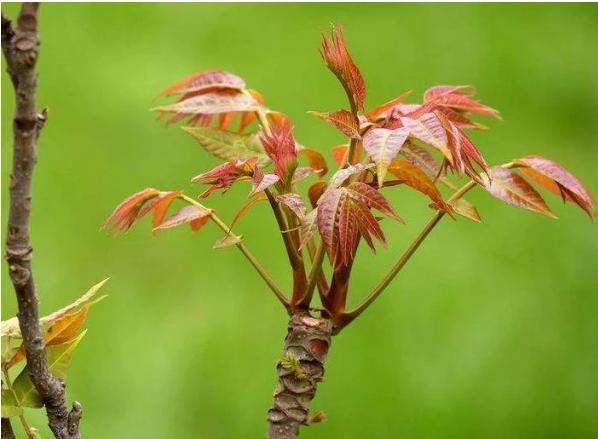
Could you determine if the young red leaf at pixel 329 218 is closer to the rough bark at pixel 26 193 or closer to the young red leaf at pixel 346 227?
the young red leaf at pixel 346 227

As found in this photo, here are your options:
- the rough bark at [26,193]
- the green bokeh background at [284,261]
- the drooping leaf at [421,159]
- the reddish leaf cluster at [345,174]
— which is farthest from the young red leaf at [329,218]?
the green bokeh background at [284,261]

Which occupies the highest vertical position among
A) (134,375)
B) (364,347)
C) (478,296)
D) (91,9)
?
(91,9)

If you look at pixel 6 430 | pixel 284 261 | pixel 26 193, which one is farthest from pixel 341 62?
pixel 284 261

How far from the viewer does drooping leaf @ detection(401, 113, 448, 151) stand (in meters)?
0.75

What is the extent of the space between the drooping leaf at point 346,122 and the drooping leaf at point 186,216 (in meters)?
0.15

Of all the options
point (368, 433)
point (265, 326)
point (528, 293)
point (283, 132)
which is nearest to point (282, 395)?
point (283, 132)

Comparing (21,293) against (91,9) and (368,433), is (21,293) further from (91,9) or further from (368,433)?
(91,9)

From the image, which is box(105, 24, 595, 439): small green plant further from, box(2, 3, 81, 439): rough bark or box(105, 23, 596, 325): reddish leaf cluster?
box(2, 3, 81, 439): rough bark

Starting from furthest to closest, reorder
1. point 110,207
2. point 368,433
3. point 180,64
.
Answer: point 180,64 → point 110,207 → point 368,433

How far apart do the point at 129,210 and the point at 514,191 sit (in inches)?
14.6

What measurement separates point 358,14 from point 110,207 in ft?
3.37

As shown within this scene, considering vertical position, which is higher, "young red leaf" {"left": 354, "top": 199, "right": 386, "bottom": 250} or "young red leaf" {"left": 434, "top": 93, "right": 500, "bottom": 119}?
"young red leaf" {"left": 434, "top": 93, "right": 500, "bottom": 119}

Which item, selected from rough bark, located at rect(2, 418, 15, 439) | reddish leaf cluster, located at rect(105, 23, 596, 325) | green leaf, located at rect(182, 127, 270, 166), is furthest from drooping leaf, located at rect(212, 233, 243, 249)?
rough bark, located at rect(2, 418, 15, 439)

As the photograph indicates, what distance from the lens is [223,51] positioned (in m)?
2.73
